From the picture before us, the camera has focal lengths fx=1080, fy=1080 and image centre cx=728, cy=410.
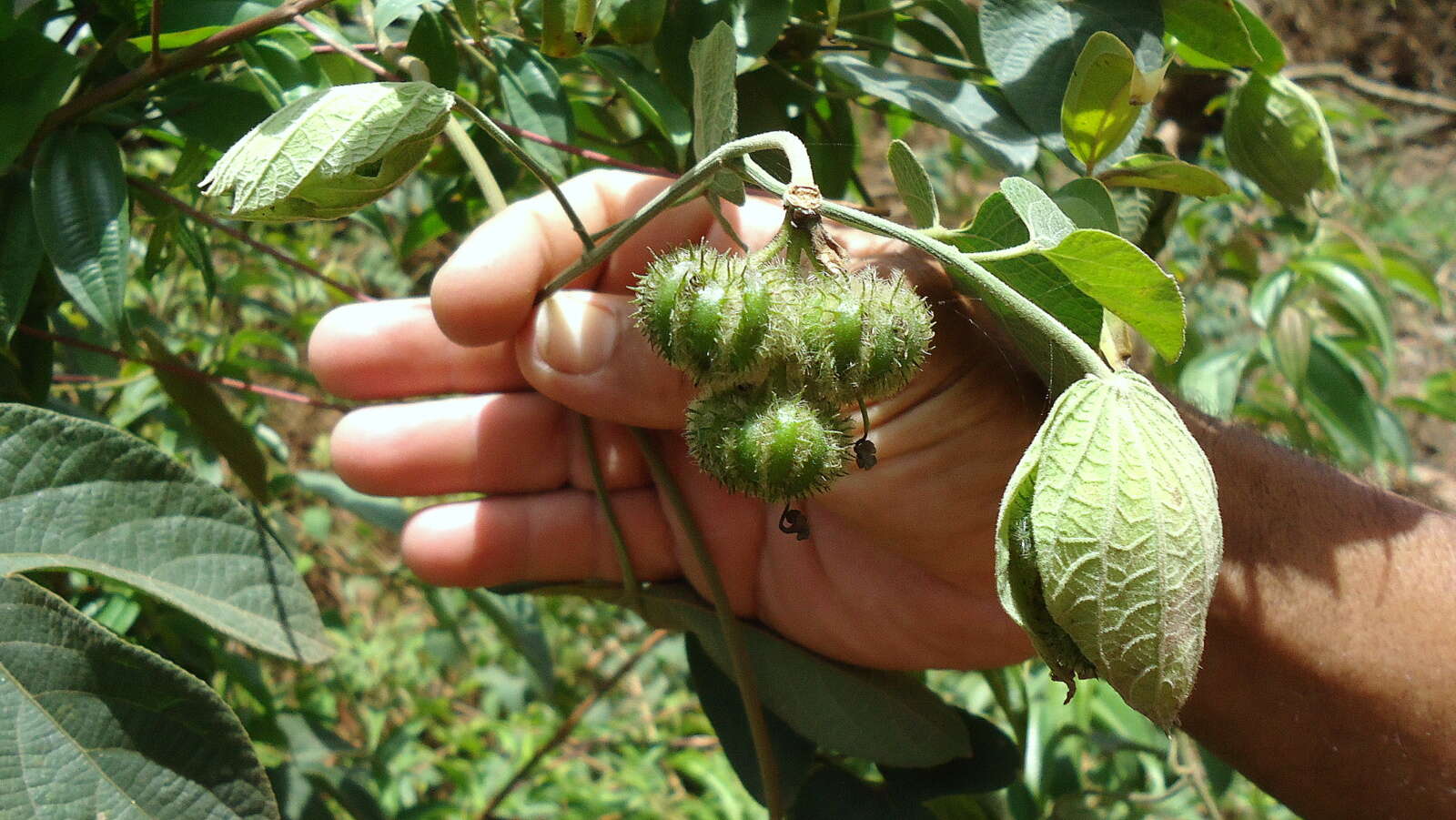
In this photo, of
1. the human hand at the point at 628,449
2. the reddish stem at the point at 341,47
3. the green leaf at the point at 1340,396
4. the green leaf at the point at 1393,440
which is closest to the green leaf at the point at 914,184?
the human hand at the point at 628,449

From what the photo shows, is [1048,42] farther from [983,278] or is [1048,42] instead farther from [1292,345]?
[1292,345]

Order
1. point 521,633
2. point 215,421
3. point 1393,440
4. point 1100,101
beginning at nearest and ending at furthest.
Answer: point 1100,101
point 215,421
point 521,633
point 1393,440

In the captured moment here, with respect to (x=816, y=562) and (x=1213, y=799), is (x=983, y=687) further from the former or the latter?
(x=816, y=562)

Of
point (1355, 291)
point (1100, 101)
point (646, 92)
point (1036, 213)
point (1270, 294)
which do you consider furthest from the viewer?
point (1270, 294)

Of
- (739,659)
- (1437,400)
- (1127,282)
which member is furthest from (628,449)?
(1437,400)

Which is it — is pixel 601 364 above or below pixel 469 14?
below

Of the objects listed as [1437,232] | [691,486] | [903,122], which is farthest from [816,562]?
[1437,232]

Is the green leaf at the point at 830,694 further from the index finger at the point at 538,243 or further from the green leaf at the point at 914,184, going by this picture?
the green leaf at the point at 914,184
